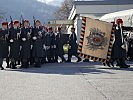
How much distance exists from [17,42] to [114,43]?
3636 mm

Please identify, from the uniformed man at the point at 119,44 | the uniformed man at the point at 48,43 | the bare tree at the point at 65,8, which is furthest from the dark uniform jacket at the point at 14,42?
the bare tree at the point at 65,8

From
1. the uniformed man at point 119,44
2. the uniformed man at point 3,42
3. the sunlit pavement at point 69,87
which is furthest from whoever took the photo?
the uniformed man at point 3,42

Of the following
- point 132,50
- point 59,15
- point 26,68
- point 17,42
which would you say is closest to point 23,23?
point 17,42

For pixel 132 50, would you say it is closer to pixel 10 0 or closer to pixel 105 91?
pixel 105 91

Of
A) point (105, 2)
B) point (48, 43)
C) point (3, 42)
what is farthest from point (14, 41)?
point (105, 2)

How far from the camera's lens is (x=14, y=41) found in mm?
14148

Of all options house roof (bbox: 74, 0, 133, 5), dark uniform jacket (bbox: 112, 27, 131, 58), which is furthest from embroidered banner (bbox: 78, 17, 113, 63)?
house roof (bbox: 74, 0, 133, 5)

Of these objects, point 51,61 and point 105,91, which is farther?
point 51,61

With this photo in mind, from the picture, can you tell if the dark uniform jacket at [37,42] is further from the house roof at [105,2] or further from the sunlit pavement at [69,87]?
the house roof at [105,2]

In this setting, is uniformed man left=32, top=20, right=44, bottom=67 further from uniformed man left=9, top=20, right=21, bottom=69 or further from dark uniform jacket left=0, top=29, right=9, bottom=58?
dark uniform jacket left=0, top=29, right=9, bottom=58

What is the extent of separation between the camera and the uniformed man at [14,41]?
14062 mm

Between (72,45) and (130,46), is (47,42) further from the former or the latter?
(130,46)

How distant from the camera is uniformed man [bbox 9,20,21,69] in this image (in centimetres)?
1406

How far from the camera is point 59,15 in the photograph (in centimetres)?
8162
